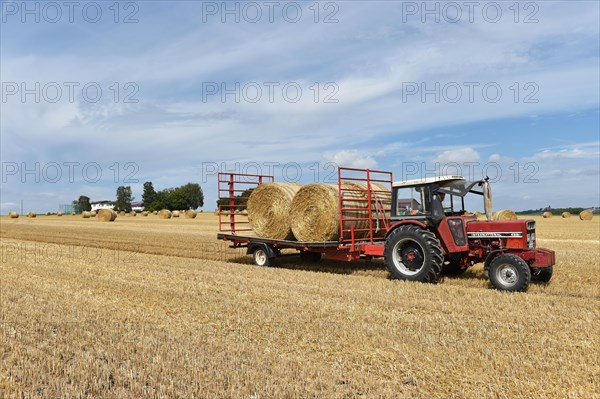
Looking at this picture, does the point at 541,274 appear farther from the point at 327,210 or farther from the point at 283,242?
the point at 283,242

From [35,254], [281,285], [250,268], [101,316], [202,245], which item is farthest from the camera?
[202,245]

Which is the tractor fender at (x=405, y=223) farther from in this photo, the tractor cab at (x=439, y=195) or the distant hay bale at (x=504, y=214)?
the distant hay bale at (x=504, y=214)

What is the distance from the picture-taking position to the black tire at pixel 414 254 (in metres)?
9.28

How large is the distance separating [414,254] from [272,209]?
400 centimetres

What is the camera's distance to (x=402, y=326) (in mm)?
6129

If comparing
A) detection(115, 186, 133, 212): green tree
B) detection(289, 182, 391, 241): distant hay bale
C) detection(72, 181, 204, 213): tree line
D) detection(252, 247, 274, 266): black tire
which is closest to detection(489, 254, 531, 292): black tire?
detection(289, 182, 391, 241): distant hay bale

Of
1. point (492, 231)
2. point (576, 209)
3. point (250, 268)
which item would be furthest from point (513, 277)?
point (576, 209)

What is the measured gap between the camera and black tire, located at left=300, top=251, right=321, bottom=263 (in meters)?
13.3

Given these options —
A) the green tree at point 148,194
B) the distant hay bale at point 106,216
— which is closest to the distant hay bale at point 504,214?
the distant hay bale at point 106,216

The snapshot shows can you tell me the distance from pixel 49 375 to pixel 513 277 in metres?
6.93

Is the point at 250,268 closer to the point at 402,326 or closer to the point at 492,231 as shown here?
the point at 492,231

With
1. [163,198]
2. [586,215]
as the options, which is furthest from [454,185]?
[163,198]

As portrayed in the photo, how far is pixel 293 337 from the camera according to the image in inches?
224

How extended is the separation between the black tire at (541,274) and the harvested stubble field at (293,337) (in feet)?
0.78
